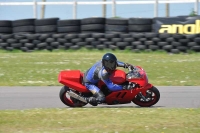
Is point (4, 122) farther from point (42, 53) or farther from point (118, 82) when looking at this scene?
point (42, 53)

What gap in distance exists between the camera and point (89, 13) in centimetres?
2377

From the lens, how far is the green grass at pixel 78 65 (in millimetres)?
13602

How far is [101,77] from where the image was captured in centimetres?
942

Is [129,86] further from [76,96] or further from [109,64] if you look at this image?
[76,96]

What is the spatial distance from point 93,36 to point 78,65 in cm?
336

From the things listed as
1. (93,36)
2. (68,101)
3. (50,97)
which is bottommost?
(50,97)

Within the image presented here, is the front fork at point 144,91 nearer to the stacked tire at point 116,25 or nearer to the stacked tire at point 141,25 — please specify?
the stacked tire at point 141,25

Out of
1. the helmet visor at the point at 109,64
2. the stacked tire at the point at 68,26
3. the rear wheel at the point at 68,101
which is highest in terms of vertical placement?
the stacked tire at the point at 68,26

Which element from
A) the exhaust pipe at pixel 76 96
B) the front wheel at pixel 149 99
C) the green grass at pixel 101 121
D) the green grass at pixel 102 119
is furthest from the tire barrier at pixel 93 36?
the green grass at pixel 101 121

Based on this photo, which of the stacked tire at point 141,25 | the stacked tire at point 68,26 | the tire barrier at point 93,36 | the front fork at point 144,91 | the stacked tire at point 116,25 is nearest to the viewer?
the front fork at point 144,91

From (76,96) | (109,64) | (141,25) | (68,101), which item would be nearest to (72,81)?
(76,96)

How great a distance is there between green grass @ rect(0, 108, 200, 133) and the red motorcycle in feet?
2.23

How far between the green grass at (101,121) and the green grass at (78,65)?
14.3 feet

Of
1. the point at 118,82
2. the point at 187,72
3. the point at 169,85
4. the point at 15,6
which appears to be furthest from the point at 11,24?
the point at 118,82
